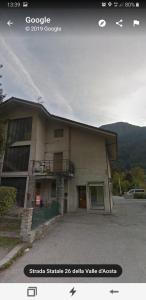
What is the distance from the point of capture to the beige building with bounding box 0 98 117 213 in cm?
1290

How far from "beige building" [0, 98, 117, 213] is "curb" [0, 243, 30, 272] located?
22.8ft

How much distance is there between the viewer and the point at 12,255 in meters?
4.43

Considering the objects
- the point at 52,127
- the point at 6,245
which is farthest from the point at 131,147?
the point at 6,245

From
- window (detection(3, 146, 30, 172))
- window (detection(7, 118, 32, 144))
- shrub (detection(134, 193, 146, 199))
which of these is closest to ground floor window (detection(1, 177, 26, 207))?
window (detection(3, 146, 30, 172))

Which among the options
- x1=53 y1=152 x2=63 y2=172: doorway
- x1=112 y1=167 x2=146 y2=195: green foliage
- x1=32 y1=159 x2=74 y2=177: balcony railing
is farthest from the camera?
x1=112 y1=167 x2=146 y2=195: green foliage

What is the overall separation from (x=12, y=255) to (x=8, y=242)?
50.6 inches

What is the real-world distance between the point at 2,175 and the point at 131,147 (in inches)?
1794

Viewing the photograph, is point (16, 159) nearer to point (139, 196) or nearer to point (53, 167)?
point (53, 167)

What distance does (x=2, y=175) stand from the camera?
44.1 ft

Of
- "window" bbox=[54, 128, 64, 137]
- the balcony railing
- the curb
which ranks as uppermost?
"window" bbox=[54, 128, 64, 137]

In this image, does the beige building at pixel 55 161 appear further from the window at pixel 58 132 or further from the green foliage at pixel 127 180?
the green foliage at pixel 127 180

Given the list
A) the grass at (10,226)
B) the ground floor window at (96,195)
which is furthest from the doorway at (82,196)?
the grass at (10,226)

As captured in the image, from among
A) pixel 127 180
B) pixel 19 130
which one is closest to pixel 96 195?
pixel 19 130

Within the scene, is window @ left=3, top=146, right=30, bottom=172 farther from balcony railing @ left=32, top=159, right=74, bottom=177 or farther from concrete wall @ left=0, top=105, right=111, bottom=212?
balcony railing @ left=32, top=159, right=74, bottom=177
